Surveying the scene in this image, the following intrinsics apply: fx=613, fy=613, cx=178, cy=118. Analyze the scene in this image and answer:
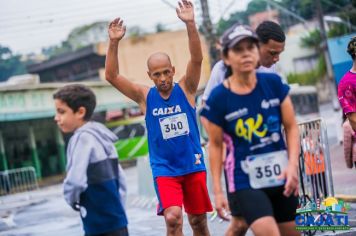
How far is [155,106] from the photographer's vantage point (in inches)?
207

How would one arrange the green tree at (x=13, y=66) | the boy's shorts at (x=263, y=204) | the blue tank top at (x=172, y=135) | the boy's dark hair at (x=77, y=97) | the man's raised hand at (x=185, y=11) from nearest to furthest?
1. the boy's shorts at (x=263, y=204)
2. the boy's dark hair at (x=77, y=97)
3. the man's raised hand at (x=185, y=11)
4. the blue tank top at (x=172, y=135)
5. the green tree at (x=13, y=66)

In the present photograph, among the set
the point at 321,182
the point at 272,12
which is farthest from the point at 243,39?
the point at 272,12

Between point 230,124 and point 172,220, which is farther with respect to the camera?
point 172,220

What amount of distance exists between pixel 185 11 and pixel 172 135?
3.41 feet

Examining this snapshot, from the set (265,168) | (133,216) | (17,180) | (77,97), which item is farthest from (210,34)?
(265,168)

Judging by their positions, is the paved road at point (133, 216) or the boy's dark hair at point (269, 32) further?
the paved road at point (133, 216)

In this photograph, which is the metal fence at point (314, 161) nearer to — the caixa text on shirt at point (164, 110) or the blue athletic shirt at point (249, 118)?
the caixa text on shirt at point (164, 110)

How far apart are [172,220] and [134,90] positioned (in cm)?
118

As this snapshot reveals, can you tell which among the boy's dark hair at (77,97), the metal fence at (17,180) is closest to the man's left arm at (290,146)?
the boy's dark hair at (77,97)

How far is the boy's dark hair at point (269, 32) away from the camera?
15.5ft

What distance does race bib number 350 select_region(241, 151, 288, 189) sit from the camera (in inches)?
148

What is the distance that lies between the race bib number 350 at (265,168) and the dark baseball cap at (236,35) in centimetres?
71

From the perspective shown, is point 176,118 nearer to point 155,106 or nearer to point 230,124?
point 155,106

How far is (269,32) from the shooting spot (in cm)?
472
